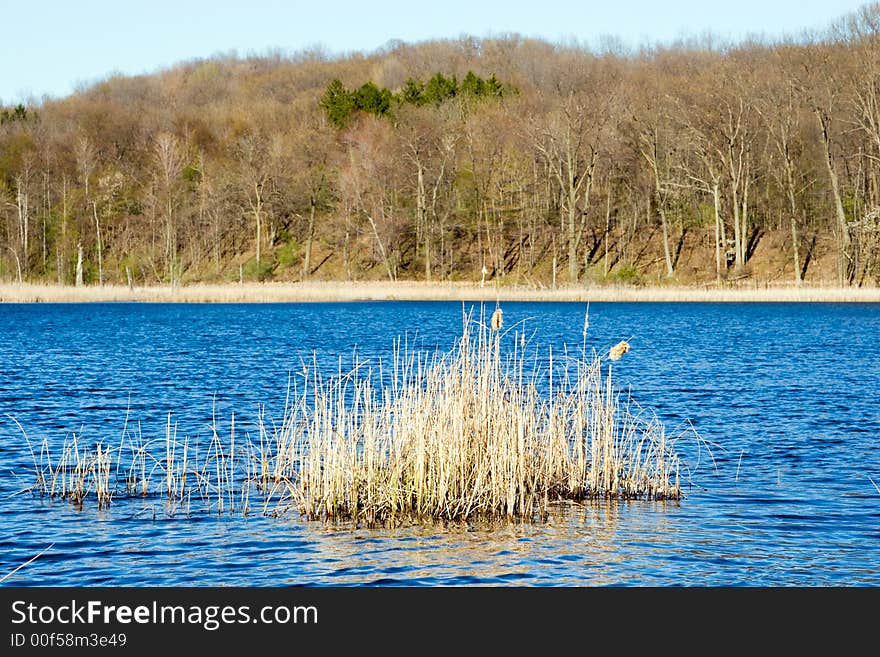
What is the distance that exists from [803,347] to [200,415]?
1911cm

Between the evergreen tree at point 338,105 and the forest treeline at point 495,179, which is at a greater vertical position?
the evergreen tree at point 338,105

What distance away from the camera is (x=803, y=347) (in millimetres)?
30719

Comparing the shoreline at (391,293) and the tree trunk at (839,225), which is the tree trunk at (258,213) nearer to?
the shoreline at (391,293)

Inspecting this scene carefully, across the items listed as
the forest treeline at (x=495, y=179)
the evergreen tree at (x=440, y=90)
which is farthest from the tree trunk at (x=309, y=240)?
the evergreen tree at (x=440, y=90)

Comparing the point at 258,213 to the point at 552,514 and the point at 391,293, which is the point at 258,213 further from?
the point at 552,514

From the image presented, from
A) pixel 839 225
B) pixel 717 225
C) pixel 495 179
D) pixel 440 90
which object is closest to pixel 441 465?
pixel 839 225

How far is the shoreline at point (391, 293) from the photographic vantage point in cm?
4678

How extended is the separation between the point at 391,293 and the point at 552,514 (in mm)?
41619

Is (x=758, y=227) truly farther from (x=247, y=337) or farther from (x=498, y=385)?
(x=498, y=385)

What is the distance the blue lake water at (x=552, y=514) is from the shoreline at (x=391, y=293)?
1299 cm

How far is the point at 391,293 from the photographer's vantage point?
52375mm

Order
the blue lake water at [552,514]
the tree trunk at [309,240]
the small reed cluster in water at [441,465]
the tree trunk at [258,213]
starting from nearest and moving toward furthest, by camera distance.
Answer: the blue lake water at [552,514]
the small reed cluster in water at [441,465]
the tree trunk at [309,240]
the tree trunk at [258,213]

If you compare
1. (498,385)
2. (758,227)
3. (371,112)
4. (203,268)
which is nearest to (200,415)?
(498,385)

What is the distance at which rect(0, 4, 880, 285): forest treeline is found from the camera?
5706cm
